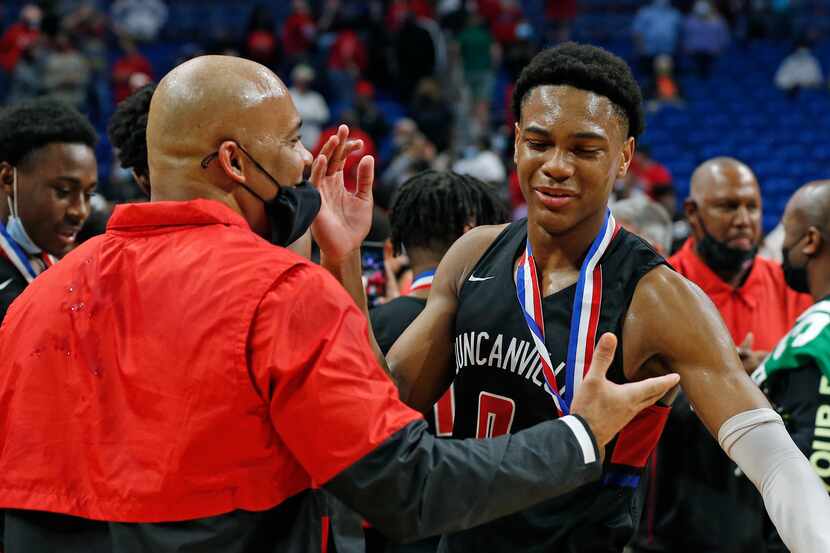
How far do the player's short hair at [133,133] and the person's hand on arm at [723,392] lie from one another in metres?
1.80

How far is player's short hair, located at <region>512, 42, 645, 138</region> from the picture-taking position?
2.81 metres

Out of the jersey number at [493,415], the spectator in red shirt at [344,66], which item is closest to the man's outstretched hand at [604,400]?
the jersey number at [493,415]

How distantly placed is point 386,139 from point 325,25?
250cm

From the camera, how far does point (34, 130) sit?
3.99m

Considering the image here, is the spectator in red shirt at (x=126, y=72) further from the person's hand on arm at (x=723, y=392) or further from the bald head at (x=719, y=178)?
the person's hand on arm at (x=723, y=392)

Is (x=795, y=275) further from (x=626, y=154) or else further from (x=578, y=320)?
(x=578, y=320)

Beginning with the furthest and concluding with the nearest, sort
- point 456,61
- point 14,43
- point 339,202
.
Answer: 1. point 456,61
2. point 14,43
3. point 339,202

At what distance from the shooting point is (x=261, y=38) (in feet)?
48.6

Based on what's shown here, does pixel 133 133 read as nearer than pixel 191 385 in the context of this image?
No

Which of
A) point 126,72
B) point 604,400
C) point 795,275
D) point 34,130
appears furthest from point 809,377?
point 126,72

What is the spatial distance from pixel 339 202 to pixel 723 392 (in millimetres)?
1165

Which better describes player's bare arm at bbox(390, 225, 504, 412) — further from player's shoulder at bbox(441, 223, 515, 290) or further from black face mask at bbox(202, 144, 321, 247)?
black face mask at bbox(202, 144, 321, 247)

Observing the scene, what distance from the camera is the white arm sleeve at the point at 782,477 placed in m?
2.34

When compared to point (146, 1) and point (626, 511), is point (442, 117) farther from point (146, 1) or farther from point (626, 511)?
point (626, 511)
